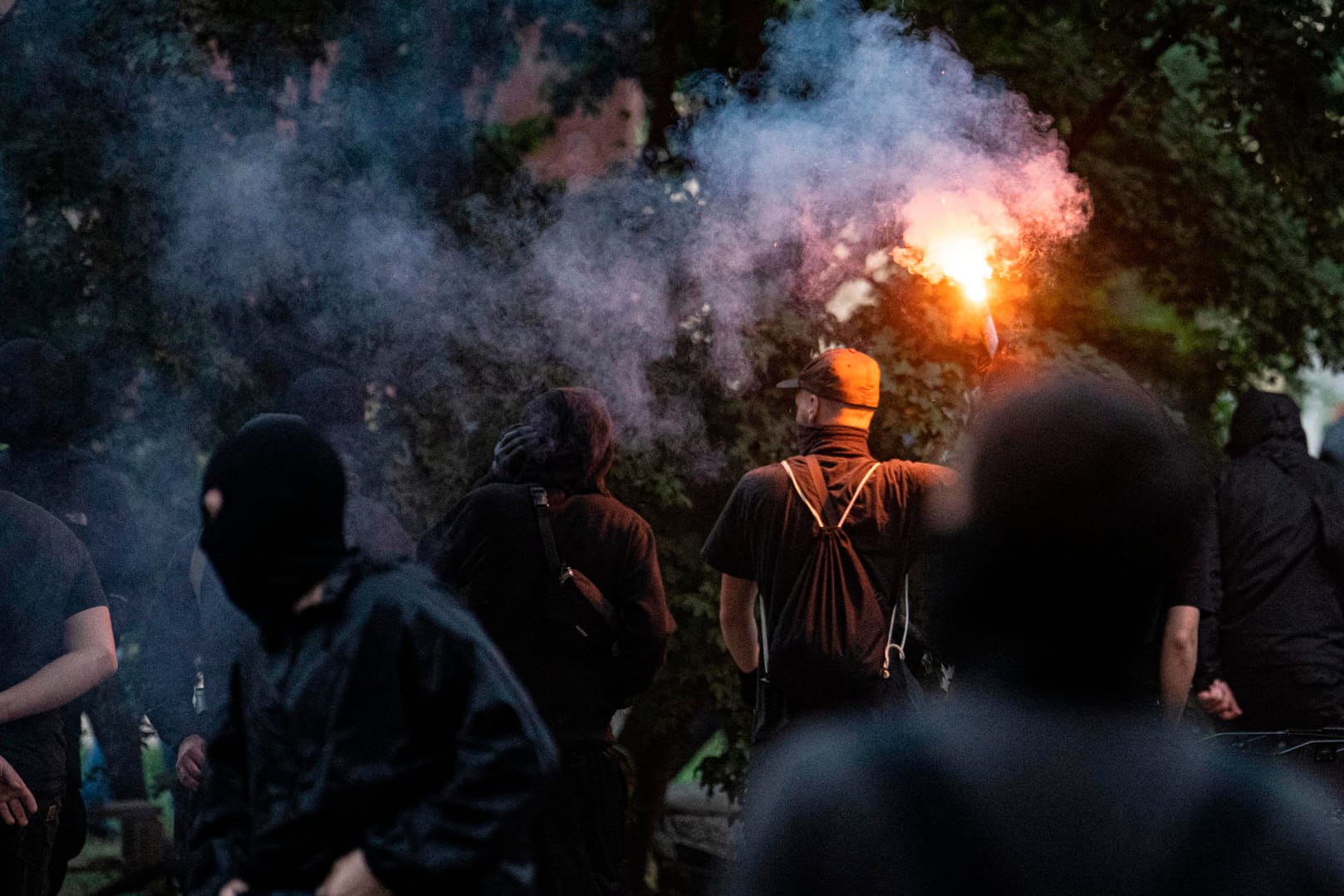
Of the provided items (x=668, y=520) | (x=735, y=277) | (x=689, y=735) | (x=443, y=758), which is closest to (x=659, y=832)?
(x=689, y=735)

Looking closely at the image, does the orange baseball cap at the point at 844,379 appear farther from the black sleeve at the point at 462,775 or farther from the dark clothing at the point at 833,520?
the black sleeve at the point at 462,775

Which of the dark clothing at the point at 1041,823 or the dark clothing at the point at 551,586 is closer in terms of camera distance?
the dark clothing at the point at 1041,823

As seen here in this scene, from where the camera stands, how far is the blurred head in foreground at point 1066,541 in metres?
1.30

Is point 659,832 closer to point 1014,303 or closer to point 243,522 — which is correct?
point 1014,303

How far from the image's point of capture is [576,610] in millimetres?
4109

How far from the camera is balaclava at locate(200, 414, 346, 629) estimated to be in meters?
2.23

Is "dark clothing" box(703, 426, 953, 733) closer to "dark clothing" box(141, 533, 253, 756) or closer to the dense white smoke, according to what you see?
"dark clothing" box(141, 533, 253, 756)

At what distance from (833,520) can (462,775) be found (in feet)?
7.83

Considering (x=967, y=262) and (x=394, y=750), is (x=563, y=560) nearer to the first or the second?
(x=394, y=750)

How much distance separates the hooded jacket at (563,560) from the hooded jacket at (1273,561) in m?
2.44

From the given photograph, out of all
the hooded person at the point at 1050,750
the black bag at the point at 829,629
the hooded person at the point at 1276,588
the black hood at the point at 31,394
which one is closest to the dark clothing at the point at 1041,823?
the hooded person at the point at 1050,750

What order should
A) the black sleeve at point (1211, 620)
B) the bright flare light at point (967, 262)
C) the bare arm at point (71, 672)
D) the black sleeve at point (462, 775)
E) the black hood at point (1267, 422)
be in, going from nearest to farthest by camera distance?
the black sleeve at point (462, 775) → the bare arm at point (71, 672) → the black sleeve at point (1211, 620) → the black hood at point (1267, 422) → the bright flare light at point (967, 262)

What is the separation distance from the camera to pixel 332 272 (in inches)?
274

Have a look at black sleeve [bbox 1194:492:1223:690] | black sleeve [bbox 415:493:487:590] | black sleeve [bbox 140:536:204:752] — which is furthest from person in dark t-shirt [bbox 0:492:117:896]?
black sleeve [bbox 1194:492:1223:690]
